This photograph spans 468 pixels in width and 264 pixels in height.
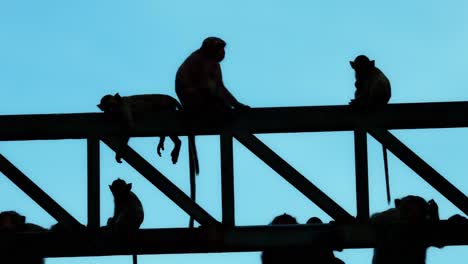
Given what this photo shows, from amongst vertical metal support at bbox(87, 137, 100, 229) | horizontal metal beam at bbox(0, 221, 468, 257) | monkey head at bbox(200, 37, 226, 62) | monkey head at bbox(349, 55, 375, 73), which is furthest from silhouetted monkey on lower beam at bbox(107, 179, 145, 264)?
monkey head at bbox(349, 55, 375, 73)

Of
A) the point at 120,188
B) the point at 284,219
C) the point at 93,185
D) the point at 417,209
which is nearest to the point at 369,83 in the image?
the point at 417,209

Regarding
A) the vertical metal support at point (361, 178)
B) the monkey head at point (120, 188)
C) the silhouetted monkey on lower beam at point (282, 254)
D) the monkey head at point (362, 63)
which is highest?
the monkey head at point (362, 63)

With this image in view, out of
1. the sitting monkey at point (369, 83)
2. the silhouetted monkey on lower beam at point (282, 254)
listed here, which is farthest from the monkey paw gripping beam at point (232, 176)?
the silhouetted monkey on lower beam at point (282, 254)

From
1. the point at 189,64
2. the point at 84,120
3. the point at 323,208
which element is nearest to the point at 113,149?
the point at 84,120

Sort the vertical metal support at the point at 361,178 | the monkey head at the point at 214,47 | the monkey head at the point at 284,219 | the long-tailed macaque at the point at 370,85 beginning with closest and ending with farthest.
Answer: the vertical metal support at the point at 361,178 < the long-tailed macaque at the point at 370,85 < the monkey head at the point at 284,219 < the monkey head at the point at 214,47

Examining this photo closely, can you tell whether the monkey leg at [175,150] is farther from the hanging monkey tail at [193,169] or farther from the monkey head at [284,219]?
the monkey head at [284,219]

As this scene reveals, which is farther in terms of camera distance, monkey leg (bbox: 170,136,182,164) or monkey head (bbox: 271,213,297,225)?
monkey head (bbox: 271,213,297,225)

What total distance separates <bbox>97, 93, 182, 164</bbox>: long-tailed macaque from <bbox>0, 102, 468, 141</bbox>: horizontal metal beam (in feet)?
0.33

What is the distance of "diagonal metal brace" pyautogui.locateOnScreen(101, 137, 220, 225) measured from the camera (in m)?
12.0

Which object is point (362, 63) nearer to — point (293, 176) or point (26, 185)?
point (293, 176)

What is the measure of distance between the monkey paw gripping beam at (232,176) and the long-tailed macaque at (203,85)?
0.33m

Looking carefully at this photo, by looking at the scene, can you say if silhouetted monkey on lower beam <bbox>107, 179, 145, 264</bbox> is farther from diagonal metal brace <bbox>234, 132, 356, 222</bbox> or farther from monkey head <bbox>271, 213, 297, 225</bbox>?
monkey head <bbox>271, 213, 297, 225</bbox>

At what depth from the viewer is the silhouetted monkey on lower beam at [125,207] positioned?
13666 millimetres

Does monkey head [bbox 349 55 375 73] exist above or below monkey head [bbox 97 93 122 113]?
above
